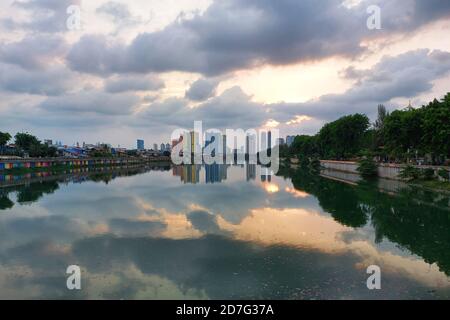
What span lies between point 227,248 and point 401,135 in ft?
150

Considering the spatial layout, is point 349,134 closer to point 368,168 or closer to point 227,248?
point 368,168

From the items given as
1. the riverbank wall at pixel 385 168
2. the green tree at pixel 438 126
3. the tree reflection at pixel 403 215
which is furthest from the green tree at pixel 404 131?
the tree reflection at pixel 403 215

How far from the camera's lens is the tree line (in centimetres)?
4260

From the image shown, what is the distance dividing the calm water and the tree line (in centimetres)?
973

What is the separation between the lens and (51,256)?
740 inches

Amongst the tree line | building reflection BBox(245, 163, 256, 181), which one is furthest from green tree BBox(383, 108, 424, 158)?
building reflection BBox(245, 163, 256, 181)

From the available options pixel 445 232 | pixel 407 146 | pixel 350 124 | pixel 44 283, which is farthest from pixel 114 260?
pixel 350 124

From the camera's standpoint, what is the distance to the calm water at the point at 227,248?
14188 millimetres

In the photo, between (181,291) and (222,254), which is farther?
(222,254)

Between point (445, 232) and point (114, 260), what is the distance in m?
21.4

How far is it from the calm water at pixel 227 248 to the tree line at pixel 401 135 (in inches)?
383
